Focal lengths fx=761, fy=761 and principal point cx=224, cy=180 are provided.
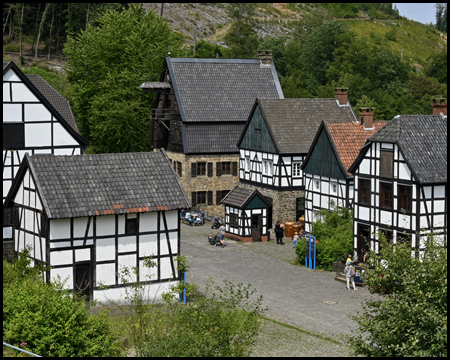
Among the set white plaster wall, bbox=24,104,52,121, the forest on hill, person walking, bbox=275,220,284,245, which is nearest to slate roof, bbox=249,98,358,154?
person walking, bbox=275,220,284,245

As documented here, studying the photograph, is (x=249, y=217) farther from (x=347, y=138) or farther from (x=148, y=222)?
(x=148, y=222)

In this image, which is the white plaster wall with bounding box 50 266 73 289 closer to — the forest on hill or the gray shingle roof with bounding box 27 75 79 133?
the gray shingle roof with bounding box 27 75 79 133

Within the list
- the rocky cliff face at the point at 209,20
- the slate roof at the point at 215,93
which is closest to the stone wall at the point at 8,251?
the slate roof at the point at 215,93

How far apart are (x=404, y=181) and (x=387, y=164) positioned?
1.30 m

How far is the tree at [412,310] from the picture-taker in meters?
17.0

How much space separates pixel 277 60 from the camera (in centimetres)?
8925

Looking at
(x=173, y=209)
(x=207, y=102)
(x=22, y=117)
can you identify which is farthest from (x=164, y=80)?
(x=173, y=209)

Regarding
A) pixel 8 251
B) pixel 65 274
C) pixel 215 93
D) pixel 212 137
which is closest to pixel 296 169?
pixel 212 137

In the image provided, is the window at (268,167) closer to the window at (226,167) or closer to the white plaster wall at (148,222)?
the window at (226,167)

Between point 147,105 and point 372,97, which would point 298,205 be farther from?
point 372,97

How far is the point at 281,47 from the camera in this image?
89125mm

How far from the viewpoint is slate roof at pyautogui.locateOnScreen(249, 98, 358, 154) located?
46.8 m

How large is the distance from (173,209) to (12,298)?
9.44 meters

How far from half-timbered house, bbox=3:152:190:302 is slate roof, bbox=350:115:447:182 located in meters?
10.2
